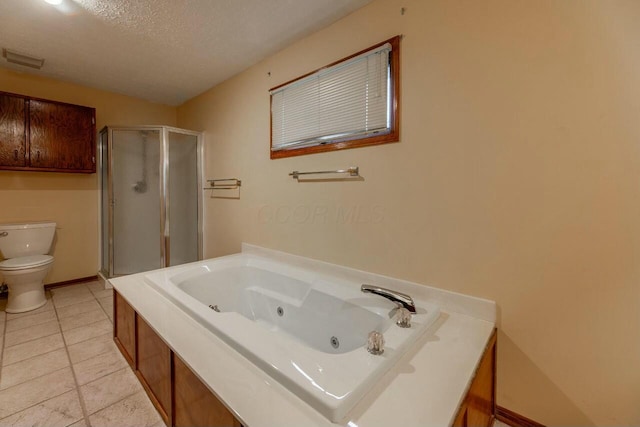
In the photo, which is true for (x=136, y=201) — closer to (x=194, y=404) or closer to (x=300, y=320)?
(x=300, y=320)

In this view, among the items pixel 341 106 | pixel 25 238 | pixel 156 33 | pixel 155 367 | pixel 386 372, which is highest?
pixel 156 33

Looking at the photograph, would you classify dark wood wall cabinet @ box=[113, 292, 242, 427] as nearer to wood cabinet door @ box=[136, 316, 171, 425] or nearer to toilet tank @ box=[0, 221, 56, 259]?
wood cabinet door @ box=[136, 316, 171, 425]

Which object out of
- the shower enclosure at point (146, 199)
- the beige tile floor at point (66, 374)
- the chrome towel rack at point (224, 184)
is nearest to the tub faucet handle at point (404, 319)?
the beige tile floor at point (66, 374)

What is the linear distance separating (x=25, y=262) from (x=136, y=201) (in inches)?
40.5

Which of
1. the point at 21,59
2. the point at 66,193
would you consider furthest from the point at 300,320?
the point at 21,59

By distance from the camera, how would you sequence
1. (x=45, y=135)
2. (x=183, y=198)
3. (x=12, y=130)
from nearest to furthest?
1. (x=12, y=130)
2. (x=45, y=135)
3. (x=183, y=198)

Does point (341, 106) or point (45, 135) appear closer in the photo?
point (341, 106)

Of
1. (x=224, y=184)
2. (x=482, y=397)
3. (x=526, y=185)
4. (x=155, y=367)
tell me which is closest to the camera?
(x=482, y=397)

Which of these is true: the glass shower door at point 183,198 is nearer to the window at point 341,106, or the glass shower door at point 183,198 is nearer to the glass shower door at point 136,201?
the glass shower door at point 136,201

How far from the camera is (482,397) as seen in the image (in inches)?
41.9

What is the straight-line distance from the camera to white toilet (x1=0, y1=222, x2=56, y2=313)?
2.28 meters

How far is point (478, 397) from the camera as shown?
3.30 ft

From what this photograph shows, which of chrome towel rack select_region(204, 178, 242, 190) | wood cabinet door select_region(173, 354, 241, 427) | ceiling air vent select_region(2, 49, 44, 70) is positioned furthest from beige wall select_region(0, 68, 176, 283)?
wood cabinet door select_region(173, 354, 241, 427)

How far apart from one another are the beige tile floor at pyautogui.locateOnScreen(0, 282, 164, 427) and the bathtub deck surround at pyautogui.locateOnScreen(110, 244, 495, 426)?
0.49 m
